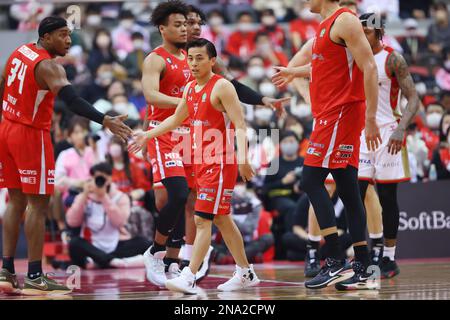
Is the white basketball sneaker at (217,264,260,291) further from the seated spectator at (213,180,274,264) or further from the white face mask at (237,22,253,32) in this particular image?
the white face mask at (237,22,253,32)

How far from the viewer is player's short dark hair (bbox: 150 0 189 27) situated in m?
8.77

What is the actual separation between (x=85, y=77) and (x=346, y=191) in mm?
10597

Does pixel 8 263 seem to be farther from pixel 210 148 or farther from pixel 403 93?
pixel 403 93

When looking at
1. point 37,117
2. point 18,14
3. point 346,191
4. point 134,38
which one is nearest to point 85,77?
point 134,38

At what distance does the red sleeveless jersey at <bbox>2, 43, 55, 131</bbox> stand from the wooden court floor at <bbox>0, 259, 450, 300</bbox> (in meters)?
1.61

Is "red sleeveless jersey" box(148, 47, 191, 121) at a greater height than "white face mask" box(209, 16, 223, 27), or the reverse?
"white face mask" box(209, 16, 223, 27)

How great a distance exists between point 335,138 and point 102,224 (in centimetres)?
552

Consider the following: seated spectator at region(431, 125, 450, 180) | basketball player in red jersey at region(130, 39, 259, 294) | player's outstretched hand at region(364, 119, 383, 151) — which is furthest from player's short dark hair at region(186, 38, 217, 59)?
seated spectator at region(431, 125, 450, 180)

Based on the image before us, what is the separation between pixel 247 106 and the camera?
15.2 metres

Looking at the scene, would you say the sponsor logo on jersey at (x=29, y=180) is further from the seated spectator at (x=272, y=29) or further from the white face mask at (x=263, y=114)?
the seated spectator at (x=272, y=29)

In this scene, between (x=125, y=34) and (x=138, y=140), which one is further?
(x=125, y=34)

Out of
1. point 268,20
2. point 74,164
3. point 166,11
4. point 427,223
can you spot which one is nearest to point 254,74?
point 268,20

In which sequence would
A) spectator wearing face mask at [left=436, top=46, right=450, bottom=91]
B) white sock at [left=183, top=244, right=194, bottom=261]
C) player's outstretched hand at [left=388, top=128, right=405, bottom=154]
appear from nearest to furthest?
1. player's outstretched hand at [left=388, top=128, right=405, bottom=154]
2. white sock at [left=183, top=244, right=194, bottom=261]
3. spectator wearing face mask at [left=436, top=46, right=450, bottom=91]

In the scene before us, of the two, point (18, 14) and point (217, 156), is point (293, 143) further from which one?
point (18, 14)
